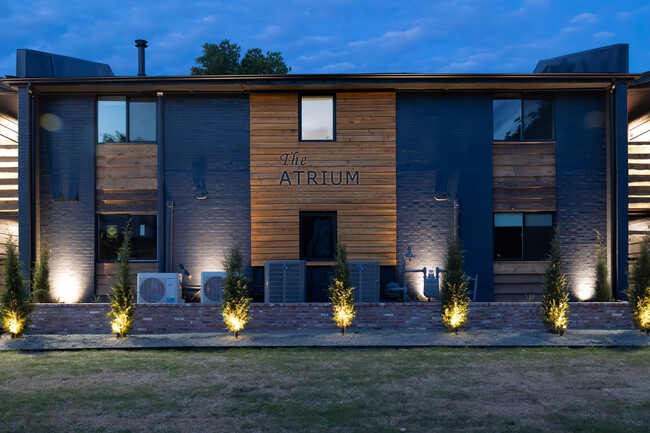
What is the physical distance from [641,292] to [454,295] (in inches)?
152

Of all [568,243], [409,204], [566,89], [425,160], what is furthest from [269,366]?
[566,89]

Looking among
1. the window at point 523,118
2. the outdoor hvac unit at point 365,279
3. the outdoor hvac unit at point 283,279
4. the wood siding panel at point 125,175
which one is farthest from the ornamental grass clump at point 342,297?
the window at point 523,118

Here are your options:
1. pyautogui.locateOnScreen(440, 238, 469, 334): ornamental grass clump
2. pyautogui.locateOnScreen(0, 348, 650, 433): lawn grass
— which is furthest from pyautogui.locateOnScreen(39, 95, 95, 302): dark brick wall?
pyautogui.locateOnScreen(440, 238, 469, 334): ornamental grass clump

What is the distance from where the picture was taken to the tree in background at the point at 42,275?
10.9 m

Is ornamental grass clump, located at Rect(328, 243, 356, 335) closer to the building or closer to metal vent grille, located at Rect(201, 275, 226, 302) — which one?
the building

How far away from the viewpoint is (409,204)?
452 inches

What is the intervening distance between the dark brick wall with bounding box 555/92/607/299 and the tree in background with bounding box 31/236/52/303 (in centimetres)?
1269

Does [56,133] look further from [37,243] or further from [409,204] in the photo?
[409,204]

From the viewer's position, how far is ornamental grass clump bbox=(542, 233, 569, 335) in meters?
9.20

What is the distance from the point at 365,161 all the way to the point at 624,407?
7574mm

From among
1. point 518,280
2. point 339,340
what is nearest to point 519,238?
point 518,280

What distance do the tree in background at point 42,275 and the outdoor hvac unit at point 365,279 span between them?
7290 mm

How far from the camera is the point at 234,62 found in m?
23.4

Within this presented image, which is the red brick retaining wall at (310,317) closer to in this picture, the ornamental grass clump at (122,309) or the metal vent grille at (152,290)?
the ornamental grass clump at (122,309)
